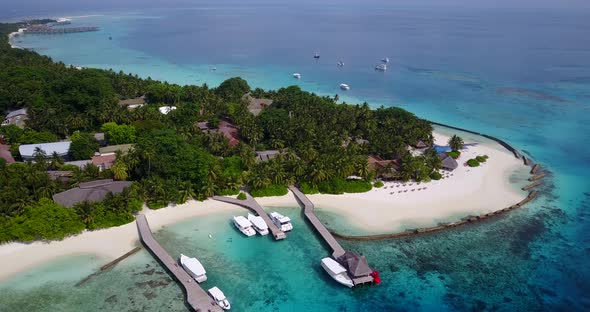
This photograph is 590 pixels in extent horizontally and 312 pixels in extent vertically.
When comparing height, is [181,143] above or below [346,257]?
above

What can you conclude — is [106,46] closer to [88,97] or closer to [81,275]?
[88,97]

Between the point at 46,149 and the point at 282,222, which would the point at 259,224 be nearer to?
the point at 282,222

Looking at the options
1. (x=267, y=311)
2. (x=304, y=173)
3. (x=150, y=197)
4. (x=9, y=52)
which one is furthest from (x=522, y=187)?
(x=9, y=52)

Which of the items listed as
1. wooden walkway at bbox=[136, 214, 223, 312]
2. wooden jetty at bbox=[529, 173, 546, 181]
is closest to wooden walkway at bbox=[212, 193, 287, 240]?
wooden walkway at bbox=[136, 214, 223, 312]

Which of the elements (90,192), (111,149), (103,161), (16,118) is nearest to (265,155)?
(103,161)

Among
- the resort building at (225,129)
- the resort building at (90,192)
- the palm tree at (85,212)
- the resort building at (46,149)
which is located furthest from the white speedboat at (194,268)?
the resort building at (46,149)
